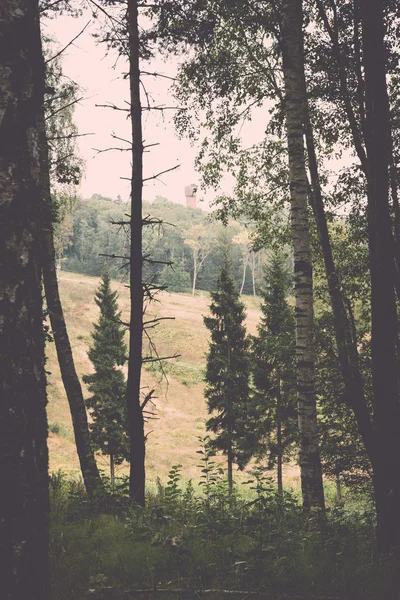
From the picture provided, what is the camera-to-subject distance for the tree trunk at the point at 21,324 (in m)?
1.32

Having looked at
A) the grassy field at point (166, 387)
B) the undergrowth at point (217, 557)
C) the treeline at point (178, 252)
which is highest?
the treeline at point (178, 252)

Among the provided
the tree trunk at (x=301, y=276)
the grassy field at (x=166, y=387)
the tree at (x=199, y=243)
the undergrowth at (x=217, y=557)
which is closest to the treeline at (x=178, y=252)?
the tree at (x=199, y=243)

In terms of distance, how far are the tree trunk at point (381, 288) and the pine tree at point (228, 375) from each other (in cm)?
1582

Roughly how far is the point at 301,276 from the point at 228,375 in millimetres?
15092

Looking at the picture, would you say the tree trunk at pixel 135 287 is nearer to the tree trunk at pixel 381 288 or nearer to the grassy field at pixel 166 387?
the tree trunk at pixel 381 288

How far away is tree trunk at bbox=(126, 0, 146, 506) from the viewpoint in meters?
6.40

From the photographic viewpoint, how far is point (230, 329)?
69.4 feet

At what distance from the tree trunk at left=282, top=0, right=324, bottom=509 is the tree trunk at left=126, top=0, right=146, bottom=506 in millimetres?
2318

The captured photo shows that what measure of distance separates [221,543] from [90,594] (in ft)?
4.23

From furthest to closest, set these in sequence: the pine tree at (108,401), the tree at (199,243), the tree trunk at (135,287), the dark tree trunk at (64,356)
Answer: the tree at (199,243), the pine tree at (108,401), the dark tree trunk at (64,356), the tree trunk at (135,287)

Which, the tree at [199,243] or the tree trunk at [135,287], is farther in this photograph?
the tree at [199,243]

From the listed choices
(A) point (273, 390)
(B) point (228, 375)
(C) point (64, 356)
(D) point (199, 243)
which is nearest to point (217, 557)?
(C) point (64, 356)

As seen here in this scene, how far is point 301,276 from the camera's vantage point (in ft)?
18.9

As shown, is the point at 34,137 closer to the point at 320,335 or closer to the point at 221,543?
the point at 221,543
